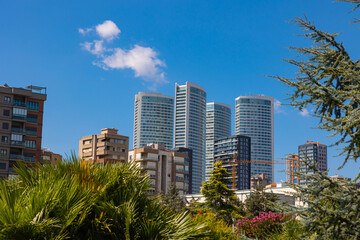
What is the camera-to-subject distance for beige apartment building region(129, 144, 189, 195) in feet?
371

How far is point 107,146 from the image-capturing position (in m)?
109

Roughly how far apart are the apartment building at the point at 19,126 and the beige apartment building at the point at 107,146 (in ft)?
73.5

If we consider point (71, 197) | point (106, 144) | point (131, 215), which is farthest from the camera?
point (106, 144)

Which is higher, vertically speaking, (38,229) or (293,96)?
(293,96)

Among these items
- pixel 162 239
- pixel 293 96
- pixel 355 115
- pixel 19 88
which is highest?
pixel 19 88

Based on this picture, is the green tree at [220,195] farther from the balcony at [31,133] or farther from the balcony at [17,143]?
the balcony at [31,133]

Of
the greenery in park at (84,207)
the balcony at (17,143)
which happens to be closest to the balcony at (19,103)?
the balcony at (17,143)

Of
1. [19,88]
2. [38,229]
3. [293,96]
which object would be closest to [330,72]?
[293,96]

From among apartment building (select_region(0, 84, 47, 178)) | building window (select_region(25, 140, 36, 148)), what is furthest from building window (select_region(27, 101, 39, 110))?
building window (select_region(25, 140, 36, 148))

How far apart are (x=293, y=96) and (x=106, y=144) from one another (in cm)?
10129

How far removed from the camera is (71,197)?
888 centimetres

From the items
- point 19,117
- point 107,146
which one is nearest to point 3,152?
point 19,117

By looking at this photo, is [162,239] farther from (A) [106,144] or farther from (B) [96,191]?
(A) [106,144]

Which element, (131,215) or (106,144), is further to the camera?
(106,144)
